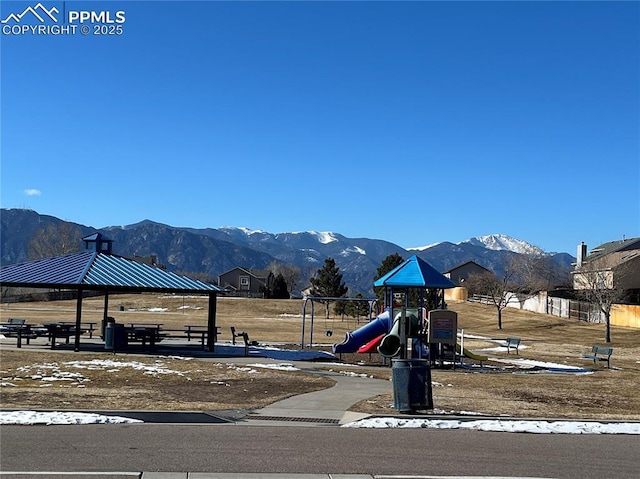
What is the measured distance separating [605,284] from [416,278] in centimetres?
3134

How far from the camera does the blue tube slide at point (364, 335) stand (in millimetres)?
27250

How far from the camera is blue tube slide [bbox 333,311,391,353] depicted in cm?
2725

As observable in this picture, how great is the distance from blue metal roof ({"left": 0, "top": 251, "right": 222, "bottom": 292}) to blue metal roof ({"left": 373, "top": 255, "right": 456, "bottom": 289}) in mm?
6903

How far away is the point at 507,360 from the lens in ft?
96.6

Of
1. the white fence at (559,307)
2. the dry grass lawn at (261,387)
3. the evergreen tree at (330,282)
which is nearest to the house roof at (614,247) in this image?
the white fence at (559,307)

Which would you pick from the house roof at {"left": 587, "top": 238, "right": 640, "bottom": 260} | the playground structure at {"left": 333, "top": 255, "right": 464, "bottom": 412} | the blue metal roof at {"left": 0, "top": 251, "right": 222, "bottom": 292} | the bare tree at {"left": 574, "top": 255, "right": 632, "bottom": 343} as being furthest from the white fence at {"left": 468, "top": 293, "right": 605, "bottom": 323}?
the blue metal roof at {"left": 0, "top": 251, "right": 222, "bottom": 292}

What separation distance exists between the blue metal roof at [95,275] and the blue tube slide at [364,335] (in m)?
5.36

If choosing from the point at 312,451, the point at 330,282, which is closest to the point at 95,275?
the point at 312,451

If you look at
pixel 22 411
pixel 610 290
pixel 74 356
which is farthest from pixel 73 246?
pixel 22 411

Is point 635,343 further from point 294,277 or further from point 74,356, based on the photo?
point 294,277

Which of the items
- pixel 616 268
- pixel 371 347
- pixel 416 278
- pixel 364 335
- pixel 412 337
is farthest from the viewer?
pixel 616 268

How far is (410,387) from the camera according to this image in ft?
43.3

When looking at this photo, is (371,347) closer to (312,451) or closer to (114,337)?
(114,337)

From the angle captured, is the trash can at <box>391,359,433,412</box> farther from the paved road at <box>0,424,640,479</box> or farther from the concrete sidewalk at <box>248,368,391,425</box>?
the paved road at <box>0,424,640,479</box>
